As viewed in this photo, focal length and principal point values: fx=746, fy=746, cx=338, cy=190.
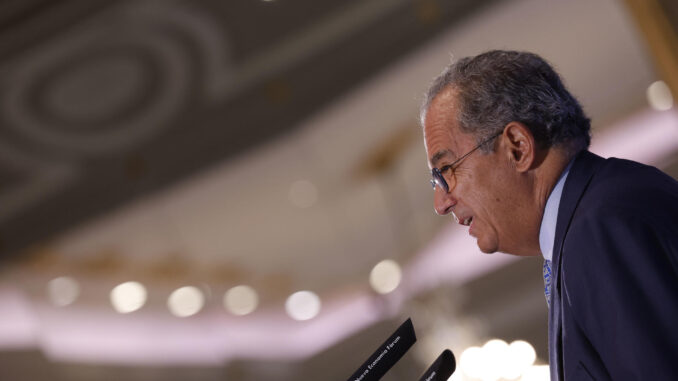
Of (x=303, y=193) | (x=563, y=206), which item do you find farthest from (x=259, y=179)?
(x=563, y=206)

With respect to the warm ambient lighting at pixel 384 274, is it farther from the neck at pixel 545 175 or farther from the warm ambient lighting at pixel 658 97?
the neck at pixel 545 175

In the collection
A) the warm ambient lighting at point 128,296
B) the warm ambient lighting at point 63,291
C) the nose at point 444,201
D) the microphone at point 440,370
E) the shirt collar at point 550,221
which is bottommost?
the microphone at point 440,370

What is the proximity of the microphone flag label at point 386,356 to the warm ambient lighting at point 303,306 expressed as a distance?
5.37 m

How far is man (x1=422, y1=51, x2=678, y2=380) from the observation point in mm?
976

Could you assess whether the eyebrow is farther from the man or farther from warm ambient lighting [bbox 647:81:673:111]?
warm ambient lighting [bbox 647:81:673:111]

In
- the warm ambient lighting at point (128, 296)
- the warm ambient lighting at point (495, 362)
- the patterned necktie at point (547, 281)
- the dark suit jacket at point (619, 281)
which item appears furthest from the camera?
the warm ambient lighting at point (128, 296)

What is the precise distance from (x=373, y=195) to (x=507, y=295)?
56.4 inches

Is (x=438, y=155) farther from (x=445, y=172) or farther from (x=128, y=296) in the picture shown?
(x=128, y=296)

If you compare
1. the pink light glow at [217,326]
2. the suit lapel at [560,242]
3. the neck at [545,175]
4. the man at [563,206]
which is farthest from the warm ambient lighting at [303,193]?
the suit lapel at [560,242]

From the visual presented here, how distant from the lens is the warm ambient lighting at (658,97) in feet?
17.2

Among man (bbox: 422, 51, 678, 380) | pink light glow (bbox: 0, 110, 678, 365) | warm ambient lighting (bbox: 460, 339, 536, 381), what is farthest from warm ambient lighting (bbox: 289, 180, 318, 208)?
man (bbox: 422, 51, 678, 380)

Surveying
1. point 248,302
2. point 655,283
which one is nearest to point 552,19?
point 248,302

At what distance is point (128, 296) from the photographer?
20.8 feet

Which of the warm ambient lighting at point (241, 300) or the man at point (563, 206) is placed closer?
the man at point (563, 206)
